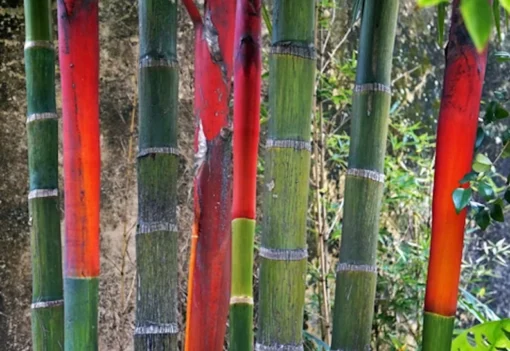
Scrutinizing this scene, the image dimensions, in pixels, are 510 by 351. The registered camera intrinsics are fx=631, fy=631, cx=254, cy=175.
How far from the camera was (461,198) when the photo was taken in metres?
0.73

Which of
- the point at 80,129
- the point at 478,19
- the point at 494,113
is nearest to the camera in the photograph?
the point at 478,19

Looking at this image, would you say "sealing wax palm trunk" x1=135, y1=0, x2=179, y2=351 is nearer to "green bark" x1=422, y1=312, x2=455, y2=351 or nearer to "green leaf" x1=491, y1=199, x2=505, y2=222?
"green bark" x1=422, y1=312, x2=455, y2=351

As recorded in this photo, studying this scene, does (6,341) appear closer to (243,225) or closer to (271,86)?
(243,225)

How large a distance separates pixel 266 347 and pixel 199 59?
0.39 metres

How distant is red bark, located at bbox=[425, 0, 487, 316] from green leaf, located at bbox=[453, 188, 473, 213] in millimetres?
22

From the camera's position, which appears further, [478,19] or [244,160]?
[244,160]

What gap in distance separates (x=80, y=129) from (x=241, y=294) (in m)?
0.31

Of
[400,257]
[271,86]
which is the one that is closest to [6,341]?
[400,257]

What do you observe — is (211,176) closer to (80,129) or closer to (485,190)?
(80,129)

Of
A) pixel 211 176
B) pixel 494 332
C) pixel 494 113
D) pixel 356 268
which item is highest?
pixel 494 113

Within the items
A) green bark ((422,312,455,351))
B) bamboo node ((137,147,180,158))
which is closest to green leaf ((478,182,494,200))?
green bark ((422,312,455,351))

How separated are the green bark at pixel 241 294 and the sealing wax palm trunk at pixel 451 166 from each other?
24 cm

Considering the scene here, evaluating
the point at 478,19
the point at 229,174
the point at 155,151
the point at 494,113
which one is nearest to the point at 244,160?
the point at 229,174

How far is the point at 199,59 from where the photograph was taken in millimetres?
855
